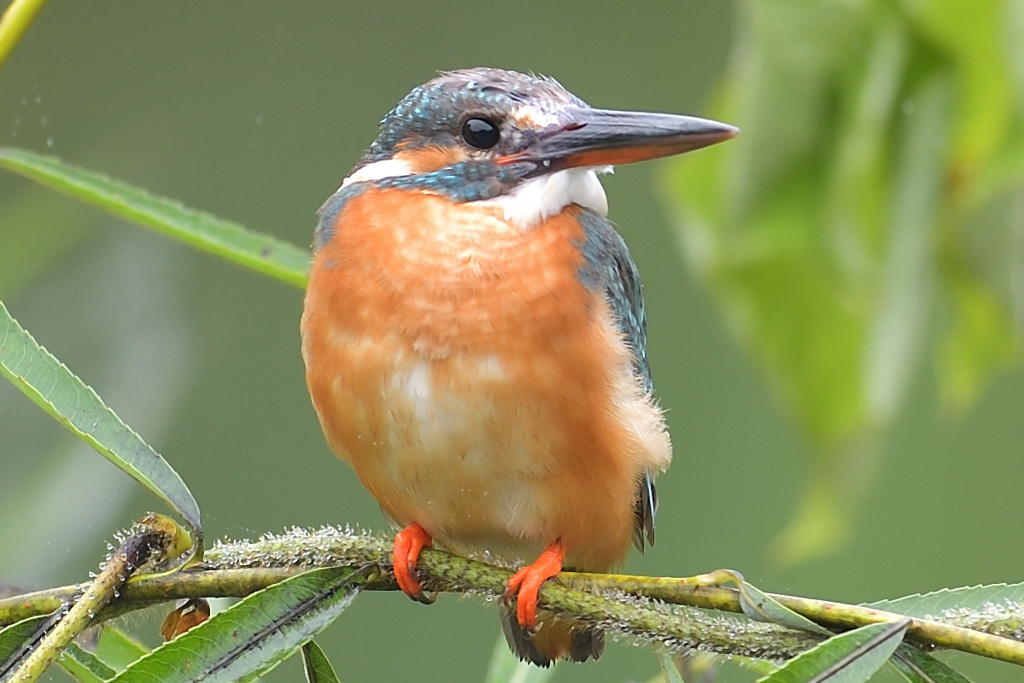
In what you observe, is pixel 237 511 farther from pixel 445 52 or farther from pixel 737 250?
pixel 737 250

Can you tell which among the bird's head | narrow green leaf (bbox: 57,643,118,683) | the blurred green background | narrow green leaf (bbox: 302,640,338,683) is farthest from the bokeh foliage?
narrow green leaf (bbox: 57,643,118,683)

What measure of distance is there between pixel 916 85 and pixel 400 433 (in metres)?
0.55

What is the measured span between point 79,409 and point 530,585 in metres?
0.44

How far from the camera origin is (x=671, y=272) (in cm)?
425

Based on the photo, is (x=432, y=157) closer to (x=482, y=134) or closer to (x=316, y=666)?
(x=482, y=134)

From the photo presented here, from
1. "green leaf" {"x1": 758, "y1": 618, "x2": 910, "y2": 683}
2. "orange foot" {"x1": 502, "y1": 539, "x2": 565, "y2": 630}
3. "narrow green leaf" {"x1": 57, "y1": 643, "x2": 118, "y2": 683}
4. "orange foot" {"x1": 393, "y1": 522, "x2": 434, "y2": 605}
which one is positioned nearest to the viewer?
"green leaf" {"x1": 758, "y1": 618, "x2": 910, "y2": 683}

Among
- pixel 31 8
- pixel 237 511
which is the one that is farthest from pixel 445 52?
pixel 31 8

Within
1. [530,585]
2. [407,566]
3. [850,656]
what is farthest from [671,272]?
[850,656]

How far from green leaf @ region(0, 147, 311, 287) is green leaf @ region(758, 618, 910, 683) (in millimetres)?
581

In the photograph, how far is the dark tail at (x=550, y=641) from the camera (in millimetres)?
1363

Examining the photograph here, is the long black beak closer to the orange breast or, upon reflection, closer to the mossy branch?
the orange breast

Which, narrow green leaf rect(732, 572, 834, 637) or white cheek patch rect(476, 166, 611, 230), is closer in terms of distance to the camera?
narrow green leaf rect(732, 572, 834, 637)

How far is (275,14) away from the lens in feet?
13.2

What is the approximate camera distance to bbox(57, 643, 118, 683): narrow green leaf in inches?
34.9
